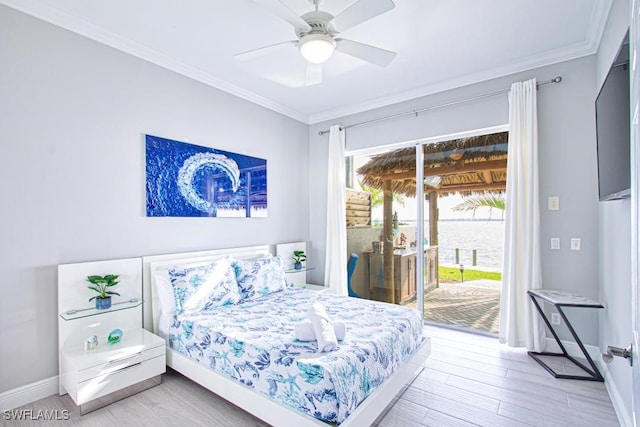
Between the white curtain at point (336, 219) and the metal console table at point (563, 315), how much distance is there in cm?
225

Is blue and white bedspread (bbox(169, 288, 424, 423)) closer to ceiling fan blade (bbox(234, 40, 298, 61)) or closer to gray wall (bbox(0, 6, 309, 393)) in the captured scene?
gray wall (bbox(0, 6, 309, 393))

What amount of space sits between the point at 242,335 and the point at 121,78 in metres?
2.50

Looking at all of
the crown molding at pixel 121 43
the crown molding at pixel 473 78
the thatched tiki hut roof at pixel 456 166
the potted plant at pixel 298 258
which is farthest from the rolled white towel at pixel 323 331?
the crown molding at pixel 473 78

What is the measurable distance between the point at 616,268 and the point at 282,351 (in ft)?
8.13

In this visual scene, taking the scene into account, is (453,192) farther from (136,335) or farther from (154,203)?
(136,335)

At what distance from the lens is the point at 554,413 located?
2.15 meters

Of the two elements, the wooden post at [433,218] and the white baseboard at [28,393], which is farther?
the wooden post at [433,218]

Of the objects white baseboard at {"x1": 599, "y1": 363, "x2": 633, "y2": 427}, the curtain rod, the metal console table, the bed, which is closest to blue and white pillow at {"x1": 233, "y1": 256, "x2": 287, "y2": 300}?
the bed

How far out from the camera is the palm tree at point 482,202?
3502 mm

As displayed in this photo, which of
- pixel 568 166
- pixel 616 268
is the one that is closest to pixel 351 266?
pixel 568 166

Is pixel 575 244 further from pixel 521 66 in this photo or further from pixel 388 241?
pixel 388 241

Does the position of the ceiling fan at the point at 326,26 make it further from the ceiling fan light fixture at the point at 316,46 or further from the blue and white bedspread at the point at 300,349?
the blue and white bedspread at the point at 300,349

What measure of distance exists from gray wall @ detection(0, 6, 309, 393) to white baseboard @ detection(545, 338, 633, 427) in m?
3.69

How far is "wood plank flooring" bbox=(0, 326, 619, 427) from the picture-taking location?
82.2 inches
